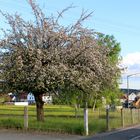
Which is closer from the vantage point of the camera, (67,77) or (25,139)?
(25,139)

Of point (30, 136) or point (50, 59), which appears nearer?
point (30, 136)

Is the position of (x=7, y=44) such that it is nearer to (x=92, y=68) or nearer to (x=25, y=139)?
(x=92, y=68)

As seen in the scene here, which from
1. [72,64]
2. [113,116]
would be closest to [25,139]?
[72,64]

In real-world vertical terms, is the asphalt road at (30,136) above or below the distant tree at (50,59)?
below

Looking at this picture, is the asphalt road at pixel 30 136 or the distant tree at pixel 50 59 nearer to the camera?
the asphalt road at pixel 30 136

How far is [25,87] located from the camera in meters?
28.8

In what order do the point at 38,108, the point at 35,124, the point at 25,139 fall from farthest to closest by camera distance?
the point at 38,108 → the point at 35,124 → the point at 25,139

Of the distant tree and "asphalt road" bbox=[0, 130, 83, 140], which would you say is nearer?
"asphalt road" bbox=[0, 130, 83, 140]

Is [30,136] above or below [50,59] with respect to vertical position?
below

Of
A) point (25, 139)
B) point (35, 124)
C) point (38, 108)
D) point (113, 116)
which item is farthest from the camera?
point (113, 116)

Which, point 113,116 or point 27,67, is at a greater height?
point 27,67

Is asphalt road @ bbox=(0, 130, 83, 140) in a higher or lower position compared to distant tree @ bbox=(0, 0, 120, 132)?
lower

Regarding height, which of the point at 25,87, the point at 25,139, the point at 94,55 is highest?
the point at 94,55

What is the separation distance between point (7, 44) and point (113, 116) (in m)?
11.6
